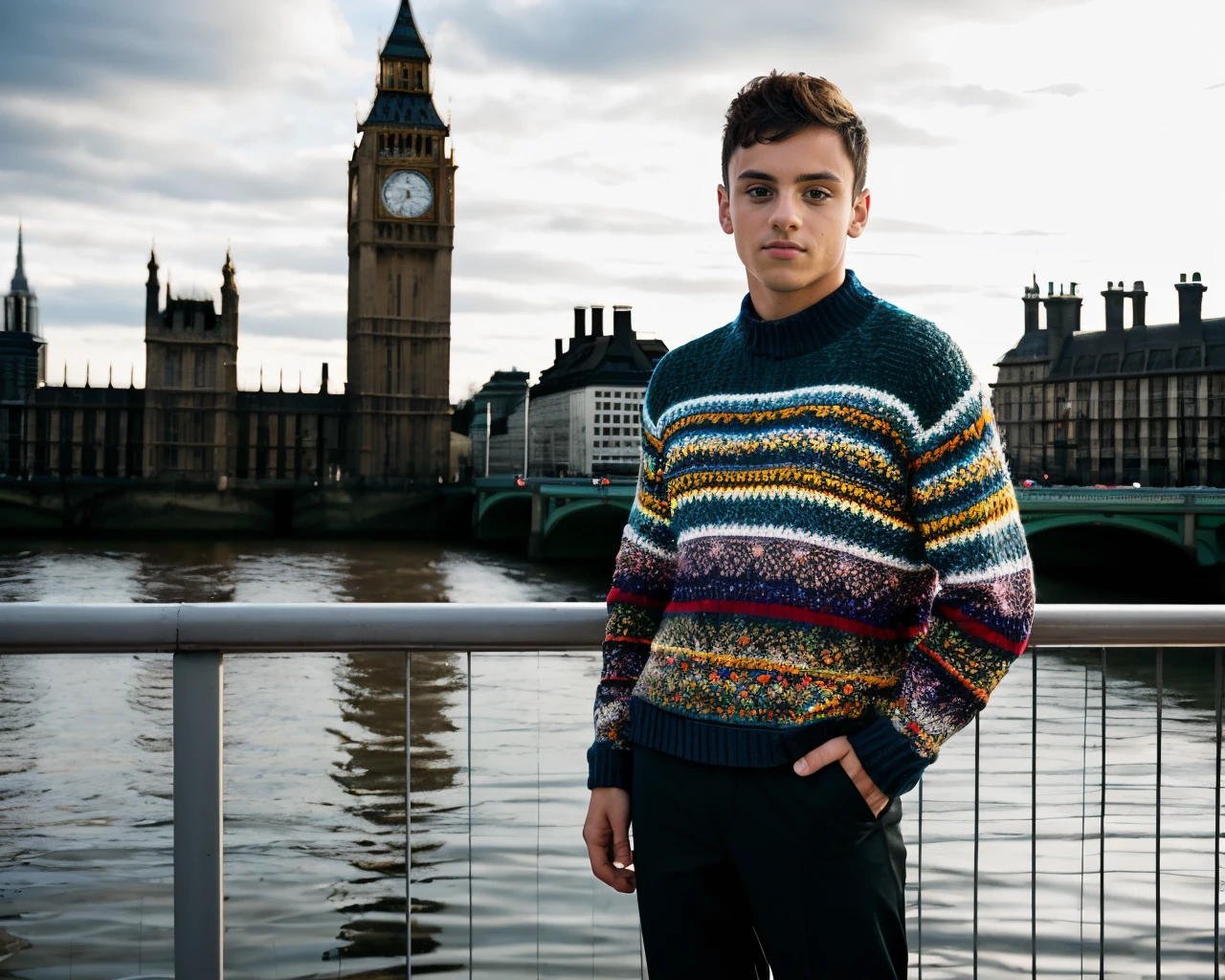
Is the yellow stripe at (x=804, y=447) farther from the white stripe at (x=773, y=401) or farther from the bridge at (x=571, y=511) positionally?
the bridge at (x=571, y=511)

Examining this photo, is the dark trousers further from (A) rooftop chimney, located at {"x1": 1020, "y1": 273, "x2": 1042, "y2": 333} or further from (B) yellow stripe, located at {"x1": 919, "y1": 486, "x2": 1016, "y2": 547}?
(A) rooftop chimney, located at {"x1": 1020, "y1": 273, "x2": 1042, "y2": 333}

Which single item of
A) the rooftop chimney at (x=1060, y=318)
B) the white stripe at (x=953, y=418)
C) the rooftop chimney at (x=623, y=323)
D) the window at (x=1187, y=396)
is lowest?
the white stripe at (x=953, y=418)

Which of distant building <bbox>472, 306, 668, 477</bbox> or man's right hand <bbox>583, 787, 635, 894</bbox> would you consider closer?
man's right hand <bbox>583, 787, 635, 894</bbox>

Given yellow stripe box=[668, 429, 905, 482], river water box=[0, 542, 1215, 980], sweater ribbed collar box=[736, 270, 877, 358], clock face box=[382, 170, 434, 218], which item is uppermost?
clock face box=[382, 170, 434, 218]

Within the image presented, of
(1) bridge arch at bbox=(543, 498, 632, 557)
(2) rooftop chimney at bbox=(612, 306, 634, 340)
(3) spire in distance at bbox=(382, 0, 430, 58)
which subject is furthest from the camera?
(2) rooftop chimney at bbox=(612, 306, 634, 340)

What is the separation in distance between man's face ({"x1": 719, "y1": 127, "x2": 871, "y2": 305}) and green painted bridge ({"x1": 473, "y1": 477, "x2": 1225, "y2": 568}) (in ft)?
48.3

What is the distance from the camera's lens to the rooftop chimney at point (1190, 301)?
3011 cm

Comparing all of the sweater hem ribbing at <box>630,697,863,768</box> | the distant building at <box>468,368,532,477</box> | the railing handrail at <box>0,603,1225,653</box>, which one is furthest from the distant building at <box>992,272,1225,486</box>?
the sweater hem ribbing at <box>630,697,863,768</box>

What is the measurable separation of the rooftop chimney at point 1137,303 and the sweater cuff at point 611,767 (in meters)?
33.6

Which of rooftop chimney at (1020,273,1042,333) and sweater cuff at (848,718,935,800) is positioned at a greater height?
rooftop chimney at (1020,273,1042,333)

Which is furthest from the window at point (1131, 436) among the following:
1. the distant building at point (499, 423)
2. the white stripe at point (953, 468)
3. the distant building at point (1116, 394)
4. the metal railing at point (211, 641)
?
the white stripe at point (953, 468)

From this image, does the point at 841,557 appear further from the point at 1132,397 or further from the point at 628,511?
the point at 1132,397

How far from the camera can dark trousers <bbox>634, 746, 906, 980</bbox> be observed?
3.04 feet

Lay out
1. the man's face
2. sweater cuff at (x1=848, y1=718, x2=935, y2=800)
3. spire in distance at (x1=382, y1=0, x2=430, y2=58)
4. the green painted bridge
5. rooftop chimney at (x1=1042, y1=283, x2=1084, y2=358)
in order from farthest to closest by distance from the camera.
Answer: spire in distance at (x1=382, y1=0, x2=430, y2=58) < rooftop chimney at (x1=1042, y1=283, x2=1084, y2=358) < the green painted bridge < the man's face < sweater cuff at (x1=848, y1=718, x2=935, y2=800)
